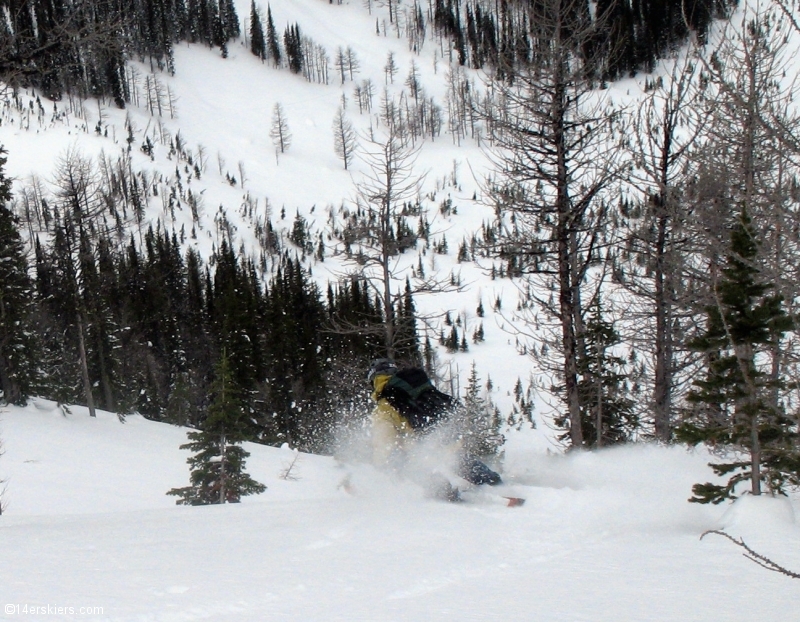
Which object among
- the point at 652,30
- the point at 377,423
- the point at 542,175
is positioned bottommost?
the point at 377,423

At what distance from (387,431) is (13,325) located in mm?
28774

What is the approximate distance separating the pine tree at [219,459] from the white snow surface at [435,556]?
9.74m

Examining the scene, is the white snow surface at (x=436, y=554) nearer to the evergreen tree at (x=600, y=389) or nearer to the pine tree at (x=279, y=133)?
the evergreen tree at (x=600, y=389)

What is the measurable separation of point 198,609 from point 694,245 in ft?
32.2

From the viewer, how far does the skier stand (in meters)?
7.22

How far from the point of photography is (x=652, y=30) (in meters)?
129

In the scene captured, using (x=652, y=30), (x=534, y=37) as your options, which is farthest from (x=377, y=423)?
(x=652, y=30)

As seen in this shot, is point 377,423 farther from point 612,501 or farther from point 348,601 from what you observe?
point 348,601

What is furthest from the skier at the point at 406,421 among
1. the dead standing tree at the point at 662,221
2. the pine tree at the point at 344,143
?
the pine tree at the point at 344,143

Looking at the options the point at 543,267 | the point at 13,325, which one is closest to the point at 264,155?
the point at 13,325

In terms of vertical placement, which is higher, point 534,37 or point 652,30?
point 652,30

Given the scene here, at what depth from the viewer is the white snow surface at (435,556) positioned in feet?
10.4

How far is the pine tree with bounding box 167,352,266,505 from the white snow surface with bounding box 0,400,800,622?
31.9ft

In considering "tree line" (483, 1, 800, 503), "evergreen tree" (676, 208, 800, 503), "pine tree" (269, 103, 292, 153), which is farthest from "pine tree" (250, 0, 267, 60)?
"evergreen tree" (676, 208, 800, 503)
